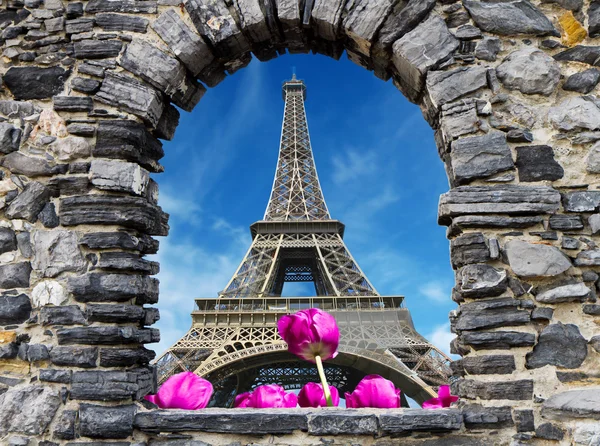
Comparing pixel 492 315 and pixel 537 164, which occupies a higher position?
pixel 537 164

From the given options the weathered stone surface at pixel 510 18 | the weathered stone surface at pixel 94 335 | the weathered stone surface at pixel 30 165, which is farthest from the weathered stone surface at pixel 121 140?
the weathered stone surface at pixel 510 18

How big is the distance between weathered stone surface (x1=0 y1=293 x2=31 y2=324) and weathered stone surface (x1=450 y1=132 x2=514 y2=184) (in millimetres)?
2864

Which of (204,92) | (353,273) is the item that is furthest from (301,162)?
(204,92)

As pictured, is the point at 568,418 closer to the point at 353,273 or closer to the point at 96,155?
the point at 96,155

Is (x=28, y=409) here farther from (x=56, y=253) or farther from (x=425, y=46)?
(x=425, y=46)

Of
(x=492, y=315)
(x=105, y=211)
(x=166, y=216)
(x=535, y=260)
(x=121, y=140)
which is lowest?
(x=492, y=315)

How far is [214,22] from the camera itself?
295cm

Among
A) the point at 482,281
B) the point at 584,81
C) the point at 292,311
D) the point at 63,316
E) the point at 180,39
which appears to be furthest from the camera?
the point at 292,311

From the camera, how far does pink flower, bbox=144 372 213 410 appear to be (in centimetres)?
239

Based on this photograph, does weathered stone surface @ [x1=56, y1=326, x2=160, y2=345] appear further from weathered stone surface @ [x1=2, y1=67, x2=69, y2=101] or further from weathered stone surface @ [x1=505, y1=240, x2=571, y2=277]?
weathered stone surface @ [x1=505, y1=240, x2=571, y2=277]

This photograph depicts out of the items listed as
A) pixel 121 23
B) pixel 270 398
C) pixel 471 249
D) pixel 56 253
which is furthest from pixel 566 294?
pixel 121 23

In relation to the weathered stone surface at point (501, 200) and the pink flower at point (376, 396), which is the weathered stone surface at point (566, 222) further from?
the pink flower at point (376, 396)

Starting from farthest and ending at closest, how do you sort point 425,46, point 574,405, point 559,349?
point 425,46 → point 559,349 → point 574,405

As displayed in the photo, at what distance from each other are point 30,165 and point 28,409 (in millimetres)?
1569
